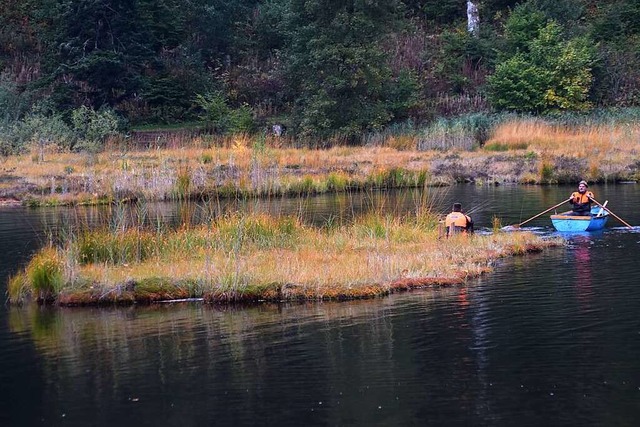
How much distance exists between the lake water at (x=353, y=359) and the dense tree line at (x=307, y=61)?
2966cm

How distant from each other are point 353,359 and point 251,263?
17.7 ft

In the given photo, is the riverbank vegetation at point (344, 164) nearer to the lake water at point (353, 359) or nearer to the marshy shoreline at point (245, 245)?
the marshy shoreline at point (245, 245)

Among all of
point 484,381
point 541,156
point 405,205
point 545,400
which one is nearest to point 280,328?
point 484,381

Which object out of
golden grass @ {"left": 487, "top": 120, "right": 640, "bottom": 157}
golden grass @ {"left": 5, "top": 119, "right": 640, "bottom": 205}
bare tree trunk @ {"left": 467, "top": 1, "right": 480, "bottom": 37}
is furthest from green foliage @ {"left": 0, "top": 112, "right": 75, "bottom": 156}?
bare tree trunk @ {"left": 467, "top": 1, "right": 480, "bottom": 37}

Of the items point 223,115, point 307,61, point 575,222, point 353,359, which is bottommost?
point 353,359

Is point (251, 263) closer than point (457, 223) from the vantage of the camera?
Yes

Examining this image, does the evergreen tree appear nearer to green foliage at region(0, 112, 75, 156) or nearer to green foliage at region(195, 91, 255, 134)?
green foliage at region(195, 91, 255, 134)

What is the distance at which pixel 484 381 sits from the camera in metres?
12.6

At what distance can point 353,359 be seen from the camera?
550 inches

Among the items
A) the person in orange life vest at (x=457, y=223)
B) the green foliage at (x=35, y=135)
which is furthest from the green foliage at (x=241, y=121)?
the person in orange life vest at (x=457, y=223)

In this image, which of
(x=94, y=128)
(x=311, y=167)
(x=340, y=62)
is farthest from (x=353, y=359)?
(x=340, y=62)

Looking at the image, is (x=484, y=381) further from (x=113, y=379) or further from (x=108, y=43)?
(x=108, y=43)

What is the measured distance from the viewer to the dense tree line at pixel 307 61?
48719mm

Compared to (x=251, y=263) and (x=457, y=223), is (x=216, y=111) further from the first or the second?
(x=251, y=263)
